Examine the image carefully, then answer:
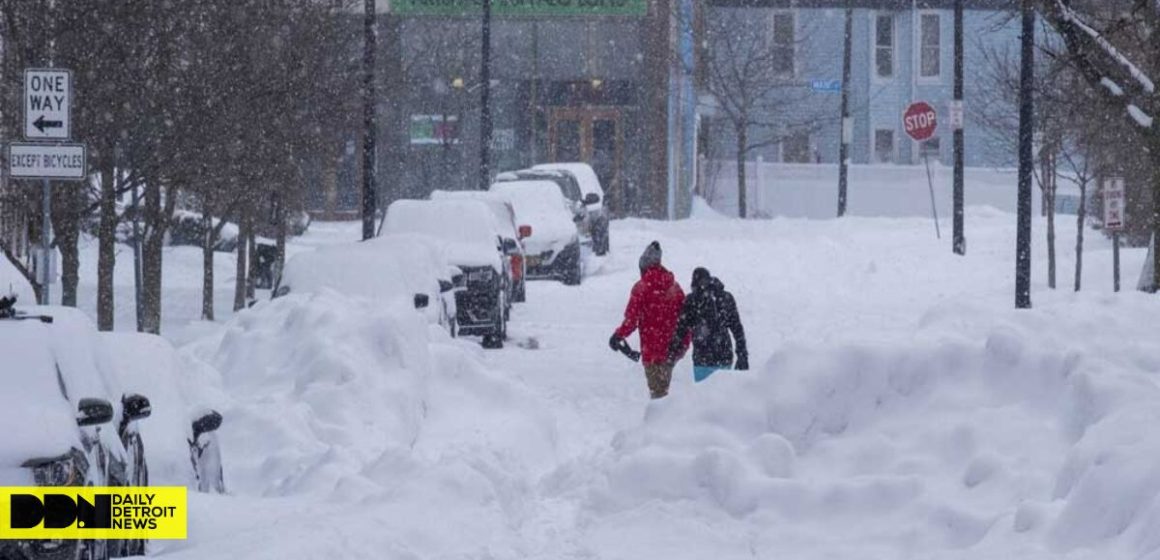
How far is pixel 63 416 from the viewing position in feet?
27.5

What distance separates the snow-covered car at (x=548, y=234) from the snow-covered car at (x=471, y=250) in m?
6.23

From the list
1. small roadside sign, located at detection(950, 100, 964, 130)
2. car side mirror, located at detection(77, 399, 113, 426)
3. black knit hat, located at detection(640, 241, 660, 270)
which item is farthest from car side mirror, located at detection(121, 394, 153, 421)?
small roadside sign, located at detection(950, 100, 964, 130)

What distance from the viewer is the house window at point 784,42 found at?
59.3 metres

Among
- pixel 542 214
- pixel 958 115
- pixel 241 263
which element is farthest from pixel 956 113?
pixel 241 263

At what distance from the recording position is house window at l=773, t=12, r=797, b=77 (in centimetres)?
5934

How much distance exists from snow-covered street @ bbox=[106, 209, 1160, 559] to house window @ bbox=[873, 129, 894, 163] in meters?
43.3

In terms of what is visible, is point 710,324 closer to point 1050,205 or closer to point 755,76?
point 1050,205

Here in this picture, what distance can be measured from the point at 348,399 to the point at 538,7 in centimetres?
3642

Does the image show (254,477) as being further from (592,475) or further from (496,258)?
(496,258)

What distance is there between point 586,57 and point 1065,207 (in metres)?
15.1

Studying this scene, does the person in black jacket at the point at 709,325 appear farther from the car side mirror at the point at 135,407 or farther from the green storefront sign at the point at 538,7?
the green storefront sign at the point at 538,7

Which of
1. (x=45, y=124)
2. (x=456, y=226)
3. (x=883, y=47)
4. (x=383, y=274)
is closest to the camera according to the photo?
(x=45, y=124)

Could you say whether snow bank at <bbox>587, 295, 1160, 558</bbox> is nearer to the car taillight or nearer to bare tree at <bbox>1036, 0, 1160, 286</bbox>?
bare tree at <bbox>1036, 0, 1160, 286</bbox>

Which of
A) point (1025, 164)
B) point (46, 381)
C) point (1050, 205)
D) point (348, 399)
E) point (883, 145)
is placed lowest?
point (348, 399)
